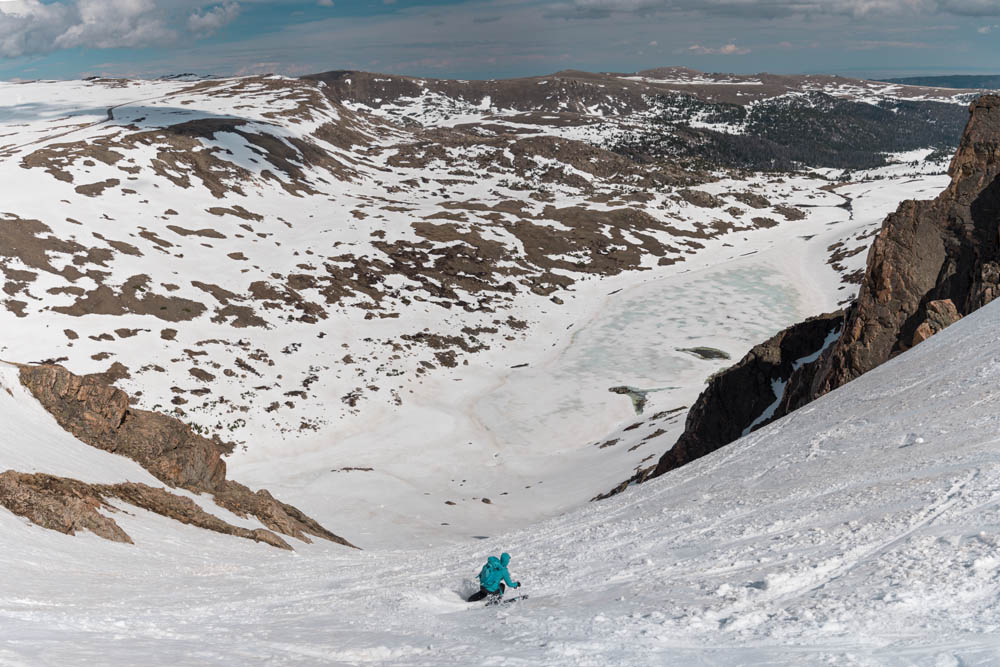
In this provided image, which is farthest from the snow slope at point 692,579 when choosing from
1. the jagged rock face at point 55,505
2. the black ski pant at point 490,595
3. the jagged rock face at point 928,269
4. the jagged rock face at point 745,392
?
the jagged rock face at point 745,392

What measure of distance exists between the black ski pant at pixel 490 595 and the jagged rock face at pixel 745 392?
20985 mm

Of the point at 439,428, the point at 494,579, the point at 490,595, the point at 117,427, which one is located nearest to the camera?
the point at 494,579

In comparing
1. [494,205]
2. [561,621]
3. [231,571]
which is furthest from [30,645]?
[494,205]

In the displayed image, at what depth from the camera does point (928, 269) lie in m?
27.0

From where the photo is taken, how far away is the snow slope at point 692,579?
23.7 ft

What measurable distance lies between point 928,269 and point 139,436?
32.3 m

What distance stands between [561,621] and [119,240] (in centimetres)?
7452

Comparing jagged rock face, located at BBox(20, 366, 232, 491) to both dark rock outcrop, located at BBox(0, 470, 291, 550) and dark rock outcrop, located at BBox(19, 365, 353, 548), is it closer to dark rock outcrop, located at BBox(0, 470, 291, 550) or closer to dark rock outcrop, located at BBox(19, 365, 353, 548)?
dark rock outcrop, located at BBox(19, 365, 353, 548)

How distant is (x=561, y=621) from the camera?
9.16m

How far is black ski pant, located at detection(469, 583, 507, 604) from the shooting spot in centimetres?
1125

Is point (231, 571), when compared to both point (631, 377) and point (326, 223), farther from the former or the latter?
→ point (326, 223)

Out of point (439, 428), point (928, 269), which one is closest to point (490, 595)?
point (928, 269)

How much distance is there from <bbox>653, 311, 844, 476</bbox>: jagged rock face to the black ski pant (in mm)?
20985

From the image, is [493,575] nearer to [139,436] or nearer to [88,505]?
[88,505]
